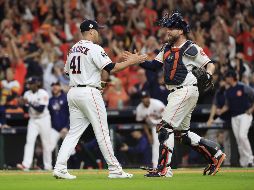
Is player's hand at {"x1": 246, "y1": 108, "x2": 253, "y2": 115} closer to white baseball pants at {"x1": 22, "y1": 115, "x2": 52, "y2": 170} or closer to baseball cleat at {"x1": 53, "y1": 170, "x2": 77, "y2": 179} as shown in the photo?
white baseball pants at {"x1": 22, "y1": 115, "x2": 52, "y2": 170}

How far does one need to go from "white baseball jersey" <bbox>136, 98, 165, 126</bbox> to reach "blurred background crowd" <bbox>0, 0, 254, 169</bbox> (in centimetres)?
72

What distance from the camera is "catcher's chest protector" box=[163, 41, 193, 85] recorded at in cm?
1152

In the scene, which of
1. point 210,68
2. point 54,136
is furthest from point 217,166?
point 54,136

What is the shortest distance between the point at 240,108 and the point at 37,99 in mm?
4492

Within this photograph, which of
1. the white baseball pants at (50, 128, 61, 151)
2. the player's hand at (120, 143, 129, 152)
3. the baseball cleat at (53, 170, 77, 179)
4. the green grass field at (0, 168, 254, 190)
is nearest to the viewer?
the green grass field at (0, 168, 254, 190)

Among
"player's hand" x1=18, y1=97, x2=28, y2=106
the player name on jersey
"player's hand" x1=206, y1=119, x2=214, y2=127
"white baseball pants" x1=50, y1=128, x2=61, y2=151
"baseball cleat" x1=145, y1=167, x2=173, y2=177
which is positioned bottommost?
"baseball cleat" x1=145, y1=167, x2=173, y2=177

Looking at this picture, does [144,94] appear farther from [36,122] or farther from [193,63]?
[193,63]

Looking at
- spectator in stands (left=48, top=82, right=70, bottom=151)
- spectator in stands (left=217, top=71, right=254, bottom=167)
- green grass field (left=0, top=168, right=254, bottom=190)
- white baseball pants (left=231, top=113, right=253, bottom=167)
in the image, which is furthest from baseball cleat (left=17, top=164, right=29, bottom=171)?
green grass field (left=0, top=168, right=254, bottom=190)

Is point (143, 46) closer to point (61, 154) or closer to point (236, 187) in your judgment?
point (61, 154)

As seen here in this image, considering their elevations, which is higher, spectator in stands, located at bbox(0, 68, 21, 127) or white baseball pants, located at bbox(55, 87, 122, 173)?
spectator in stands, located at bbox(0, 68, 21, 127)

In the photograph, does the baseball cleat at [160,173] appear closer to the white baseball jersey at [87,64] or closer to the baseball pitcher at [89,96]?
the baseball pitcher at [89,96]

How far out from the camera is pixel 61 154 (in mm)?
11148

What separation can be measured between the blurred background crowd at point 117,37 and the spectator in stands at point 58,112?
0.72 meters

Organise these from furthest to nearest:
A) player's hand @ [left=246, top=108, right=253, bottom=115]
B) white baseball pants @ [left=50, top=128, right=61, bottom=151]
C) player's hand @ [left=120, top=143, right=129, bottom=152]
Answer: white baseball pants @ [left=50, top=128, right=61, bottom=151] → player's hand @ [left=120, top=143, right=129, bottom=152] → player's hand @ [left=246, top=108, right=253, bottom=115]
